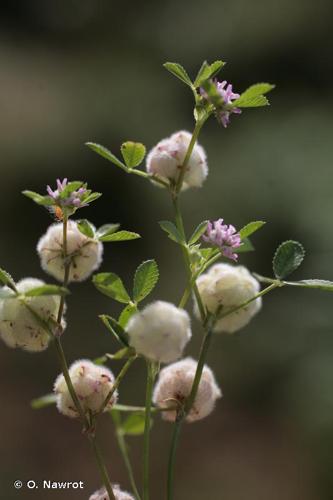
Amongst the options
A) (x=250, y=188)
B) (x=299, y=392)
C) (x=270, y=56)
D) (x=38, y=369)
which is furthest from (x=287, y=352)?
(x=270, y=56)

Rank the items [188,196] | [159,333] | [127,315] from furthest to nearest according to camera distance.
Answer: [188,196] < [127,315] < [159,333]

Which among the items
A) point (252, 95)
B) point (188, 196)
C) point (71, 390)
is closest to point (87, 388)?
point (71, 390)

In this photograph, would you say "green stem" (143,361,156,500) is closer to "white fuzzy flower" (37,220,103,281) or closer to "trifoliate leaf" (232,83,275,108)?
"white fuzzy flower" (37,220,103,281)

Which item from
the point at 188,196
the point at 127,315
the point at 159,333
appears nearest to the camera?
the point at 159,333

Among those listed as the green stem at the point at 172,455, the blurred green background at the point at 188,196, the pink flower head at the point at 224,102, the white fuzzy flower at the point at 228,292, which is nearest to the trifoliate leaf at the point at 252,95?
the pink flower head at the point at 224,102

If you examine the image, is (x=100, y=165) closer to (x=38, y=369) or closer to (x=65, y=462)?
(x=38, y=369)

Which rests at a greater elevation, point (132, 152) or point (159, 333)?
point (132, 152)

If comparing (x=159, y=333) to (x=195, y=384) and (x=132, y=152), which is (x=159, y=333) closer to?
(x=195, y=384)
